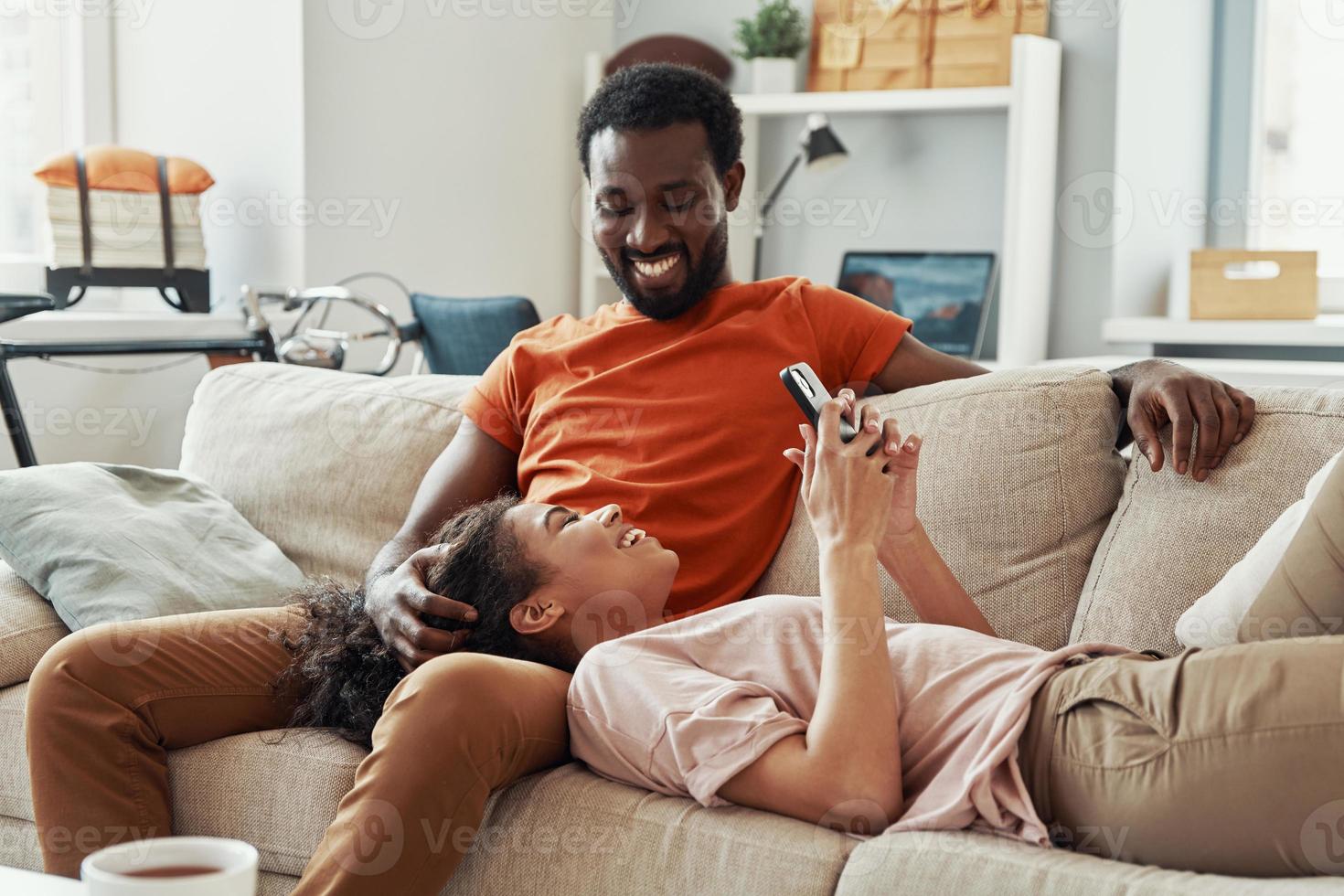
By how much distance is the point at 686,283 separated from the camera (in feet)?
6.40

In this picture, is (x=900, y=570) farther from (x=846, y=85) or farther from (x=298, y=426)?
(x=846, y=85)

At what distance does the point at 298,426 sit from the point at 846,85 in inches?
84.9

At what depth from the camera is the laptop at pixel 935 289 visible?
3695 mm

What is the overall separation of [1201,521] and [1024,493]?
21 cm

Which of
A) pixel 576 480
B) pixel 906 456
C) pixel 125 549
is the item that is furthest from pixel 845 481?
pixel 125 549

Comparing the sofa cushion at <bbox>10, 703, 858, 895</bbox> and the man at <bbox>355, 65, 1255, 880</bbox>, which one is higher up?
the man at <bbox>355, 65, 1255, 880</bbox>

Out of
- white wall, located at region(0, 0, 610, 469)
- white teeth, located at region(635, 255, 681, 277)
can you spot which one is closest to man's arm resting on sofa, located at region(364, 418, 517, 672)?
white teeth, located at region(635, 255, 681, 277)

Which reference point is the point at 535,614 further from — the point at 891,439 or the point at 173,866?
the point at 173,866

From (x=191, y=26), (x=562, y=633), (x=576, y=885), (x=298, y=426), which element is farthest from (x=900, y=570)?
(x=191, y=26)

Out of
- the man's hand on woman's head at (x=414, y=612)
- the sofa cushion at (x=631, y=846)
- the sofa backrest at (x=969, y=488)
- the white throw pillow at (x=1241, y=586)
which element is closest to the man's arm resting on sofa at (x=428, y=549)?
the man's hand on woman's head at (x=414, y=612)

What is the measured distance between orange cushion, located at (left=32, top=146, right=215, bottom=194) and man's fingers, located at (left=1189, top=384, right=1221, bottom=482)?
2.46 meters

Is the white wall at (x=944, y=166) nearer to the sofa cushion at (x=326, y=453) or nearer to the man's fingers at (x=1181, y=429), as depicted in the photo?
the sofa cushion at (x=326, y=453)

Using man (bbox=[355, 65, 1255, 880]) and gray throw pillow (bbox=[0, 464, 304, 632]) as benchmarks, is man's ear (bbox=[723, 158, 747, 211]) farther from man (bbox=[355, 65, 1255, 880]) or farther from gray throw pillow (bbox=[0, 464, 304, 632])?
gray throw pillow (bbox=[0, 464, 304, 632])

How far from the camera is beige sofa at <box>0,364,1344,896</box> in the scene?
48.4 inches
